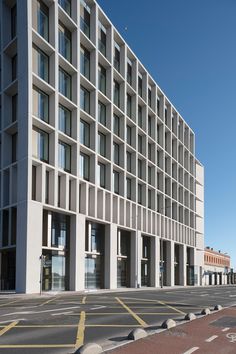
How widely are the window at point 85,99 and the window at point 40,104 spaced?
661 centimetres

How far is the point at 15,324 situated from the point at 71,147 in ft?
112

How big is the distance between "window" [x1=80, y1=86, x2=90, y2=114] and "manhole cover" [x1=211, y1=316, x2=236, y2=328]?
36.6 meters

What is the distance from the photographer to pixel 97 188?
5253 centimetres

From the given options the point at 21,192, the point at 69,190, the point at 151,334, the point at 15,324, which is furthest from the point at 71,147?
the point at 151,334

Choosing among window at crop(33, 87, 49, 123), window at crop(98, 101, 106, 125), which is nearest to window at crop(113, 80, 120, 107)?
window at crop(98, 101, 106, 125)

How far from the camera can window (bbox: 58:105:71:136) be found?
47.9 metres

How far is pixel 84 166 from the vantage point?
170 feet

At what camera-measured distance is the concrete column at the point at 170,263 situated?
7662cm

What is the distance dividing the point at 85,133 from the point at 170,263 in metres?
33.3

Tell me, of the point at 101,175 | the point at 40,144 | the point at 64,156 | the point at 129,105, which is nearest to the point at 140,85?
the point at 129,105

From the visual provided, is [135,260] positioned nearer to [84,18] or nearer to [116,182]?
[116,182]

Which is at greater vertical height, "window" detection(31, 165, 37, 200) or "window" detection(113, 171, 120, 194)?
"window" detection(113, 171, 120, 194)

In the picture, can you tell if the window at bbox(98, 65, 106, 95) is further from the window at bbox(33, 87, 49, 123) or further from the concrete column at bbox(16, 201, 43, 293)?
the concrete column at bbox(16, 201, 43, 293)

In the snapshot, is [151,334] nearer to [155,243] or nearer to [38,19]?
[38,19]
